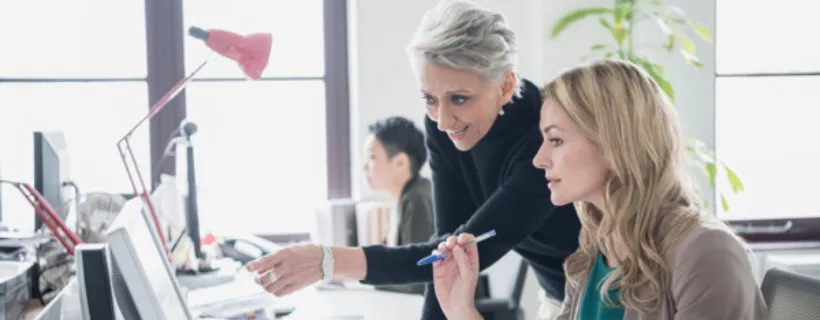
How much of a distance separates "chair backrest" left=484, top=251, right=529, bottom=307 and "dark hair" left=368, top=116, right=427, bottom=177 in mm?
663

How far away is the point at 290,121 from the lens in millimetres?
3762

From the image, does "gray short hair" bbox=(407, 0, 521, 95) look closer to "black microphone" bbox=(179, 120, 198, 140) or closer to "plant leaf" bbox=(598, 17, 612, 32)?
"black microphone" bbox=(179, 120, 198, 140)

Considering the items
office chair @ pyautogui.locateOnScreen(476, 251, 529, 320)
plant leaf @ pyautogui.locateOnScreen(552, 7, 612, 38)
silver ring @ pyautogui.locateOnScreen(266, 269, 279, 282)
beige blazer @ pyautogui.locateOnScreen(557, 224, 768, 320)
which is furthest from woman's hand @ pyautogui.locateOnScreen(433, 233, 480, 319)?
plant leaf @ pyautogui.locateOnScreen(552, 7, 612, 38)

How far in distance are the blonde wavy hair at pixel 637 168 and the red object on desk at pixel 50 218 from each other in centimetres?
111

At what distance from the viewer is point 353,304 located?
2.40 metres

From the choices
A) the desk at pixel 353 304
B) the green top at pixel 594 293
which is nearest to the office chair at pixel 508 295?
the desk at pixel 353 304

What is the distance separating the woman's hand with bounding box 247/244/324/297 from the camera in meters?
1.48

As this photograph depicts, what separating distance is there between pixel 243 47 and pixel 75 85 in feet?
5.90

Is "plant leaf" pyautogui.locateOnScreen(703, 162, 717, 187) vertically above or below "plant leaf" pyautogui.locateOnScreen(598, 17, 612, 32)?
below

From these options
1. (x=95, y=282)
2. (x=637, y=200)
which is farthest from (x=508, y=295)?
(x=95, y=282)

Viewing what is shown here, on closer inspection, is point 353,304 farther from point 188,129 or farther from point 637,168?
point 637,168

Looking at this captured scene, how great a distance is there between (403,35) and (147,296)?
2.63 m

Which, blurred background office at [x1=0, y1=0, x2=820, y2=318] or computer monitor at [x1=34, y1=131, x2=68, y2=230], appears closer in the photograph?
computer monitor at [x1=34, y1=131, x2=68, y2=230]

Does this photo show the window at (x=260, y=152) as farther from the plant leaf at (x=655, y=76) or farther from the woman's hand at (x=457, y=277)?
the woman's hand at (x=457, y=277)
